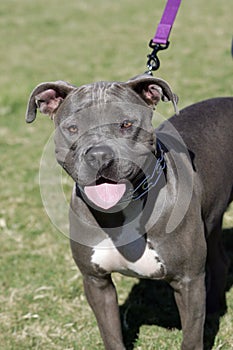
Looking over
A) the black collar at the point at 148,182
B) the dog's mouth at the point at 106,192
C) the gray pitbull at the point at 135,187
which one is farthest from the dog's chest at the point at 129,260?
the dog's mouth at the point at 106,192

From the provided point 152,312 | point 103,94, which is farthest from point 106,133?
point 152,312

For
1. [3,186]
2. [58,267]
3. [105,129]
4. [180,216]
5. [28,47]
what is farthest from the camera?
[28,47]

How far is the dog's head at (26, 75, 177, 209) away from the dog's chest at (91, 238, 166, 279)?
0.38m

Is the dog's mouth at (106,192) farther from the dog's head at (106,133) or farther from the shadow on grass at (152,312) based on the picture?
the shadow on grass at (152,312)

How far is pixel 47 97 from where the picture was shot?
3471mm

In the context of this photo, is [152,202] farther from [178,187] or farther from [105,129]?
[105,129]

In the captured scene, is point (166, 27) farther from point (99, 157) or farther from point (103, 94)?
point (99, 157)

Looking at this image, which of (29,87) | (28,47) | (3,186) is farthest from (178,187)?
(28,47)

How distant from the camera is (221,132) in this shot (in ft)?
13.2

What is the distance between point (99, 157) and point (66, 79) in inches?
295

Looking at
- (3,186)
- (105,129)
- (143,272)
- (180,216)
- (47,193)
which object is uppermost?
(105,129)

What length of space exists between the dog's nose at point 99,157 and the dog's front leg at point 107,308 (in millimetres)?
915

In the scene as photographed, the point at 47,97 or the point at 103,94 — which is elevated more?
the point at 103,94

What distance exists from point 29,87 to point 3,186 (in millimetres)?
3433
